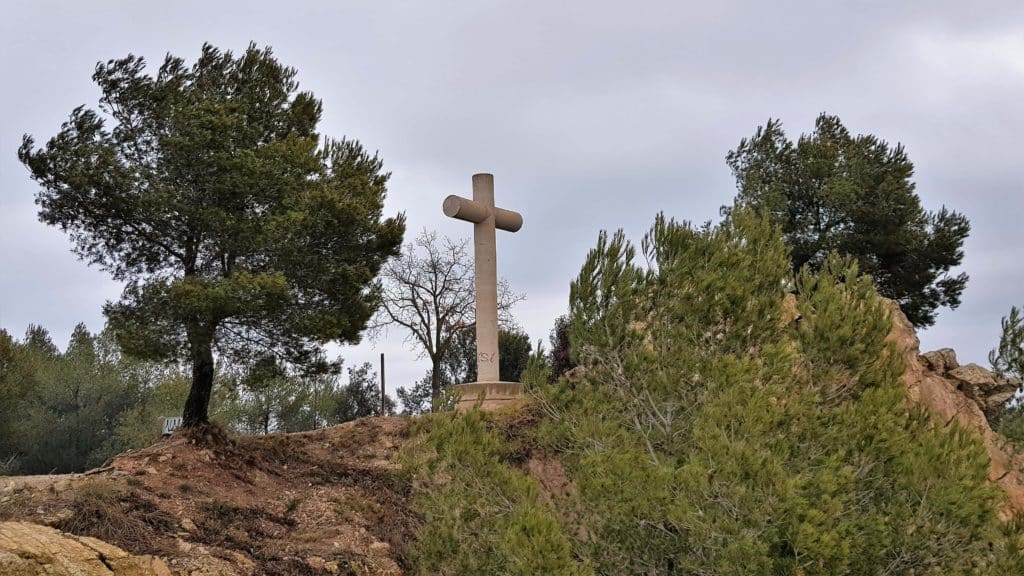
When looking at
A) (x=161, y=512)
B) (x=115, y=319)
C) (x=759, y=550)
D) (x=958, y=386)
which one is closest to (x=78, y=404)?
(x=115, y=319)

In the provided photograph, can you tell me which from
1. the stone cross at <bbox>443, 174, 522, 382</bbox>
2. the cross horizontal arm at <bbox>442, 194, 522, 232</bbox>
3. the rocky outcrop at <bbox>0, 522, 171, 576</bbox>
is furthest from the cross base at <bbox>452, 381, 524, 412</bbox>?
the rocky outcrop at <bbox>0, 522, 171, 576</bbox>

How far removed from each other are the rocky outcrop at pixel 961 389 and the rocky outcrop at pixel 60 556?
12.8 m

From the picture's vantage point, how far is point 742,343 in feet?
31.3

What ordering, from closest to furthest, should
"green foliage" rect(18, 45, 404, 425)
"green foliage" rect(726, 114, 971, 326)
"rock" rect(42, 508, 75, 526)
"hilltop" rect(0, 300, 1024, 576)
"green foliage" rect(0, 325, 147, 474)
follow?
"hilltop" rect(0, 300, 1024, 576)
"rock" rect(42, 508, 75, 526)
"green foliage" rect(18, 45, 404, 425)
"green foliage" rect(726, 114, 971, 326)
"green foliage" rect(0, 325, 147, 474)

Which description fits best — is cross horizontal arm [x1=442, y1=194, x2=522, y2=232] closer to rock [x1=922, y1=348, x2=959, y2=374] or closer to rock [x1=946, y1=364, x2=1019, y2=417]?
rock [x1=922, y1=348, x2=959, y2=374]

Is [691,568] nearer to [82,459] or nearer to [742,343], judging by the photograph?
[742,343]

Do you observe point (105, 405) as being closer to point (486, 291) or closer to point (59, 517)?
point (486, 291)

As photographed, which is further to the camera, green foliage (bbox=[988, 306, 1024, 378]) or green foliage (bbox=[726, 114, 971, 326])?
green foliage (bbox=[726, 114, 971, 326])

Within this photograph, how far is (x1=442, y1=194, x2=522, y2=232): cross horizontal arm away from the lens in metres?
19.8

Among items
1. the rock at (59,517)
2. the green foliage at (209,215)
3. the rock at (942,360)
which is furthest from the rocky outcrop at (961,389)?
the rock at (59,517)

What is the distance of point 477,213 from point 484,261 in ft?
3.56

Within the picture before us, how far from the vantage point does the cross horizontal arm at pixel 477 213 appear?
19828mm

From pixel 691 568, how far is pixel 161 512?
821 cm

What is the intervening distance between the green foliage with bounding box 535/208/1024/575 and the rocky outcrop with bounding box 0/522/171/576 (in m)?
5.17
